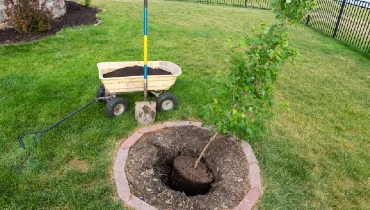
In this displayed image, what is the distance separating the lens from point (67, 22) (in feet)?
26.4

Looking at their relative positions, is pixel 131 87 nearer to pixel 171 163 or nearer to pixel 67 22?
pixel 171 163

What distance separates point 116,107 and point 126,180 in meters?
1.37

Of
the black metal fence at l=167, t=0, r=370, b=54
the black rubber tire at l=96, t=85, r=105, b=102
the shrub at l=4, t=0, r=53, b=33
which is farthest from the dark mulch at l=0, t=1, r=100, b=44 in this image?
the black metal fence at l=167, t=0, r=370, b=54

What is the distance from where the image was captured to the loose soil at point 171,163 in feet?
9.31

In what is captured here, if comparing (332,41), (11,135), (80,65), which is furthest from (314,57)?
(11,135)

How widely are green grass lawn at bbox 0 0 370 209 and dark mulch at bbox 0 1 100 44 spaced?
1.29 feet

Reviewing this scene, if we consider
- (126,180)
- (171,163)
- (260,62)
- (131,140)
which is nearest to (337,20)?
(260,62)

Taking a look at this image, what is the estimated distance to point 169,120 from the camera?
4152 millimetres

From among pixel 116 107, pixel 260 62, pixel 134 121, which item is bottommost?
pixel 134 121

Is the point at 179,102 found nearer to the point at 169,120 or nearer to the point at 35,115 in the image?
the point at 169,120

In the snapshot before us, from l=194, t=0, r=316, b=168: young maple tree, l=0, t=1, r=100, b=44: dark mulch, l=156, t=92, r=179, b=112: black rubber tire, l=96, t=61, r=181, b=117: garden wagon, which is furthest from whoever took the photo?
l=0, t=1, r=100, b=44: dark mulch

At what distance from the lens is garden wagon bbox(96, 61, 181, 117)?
3.89m

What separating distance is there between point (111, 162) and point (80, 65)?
9.90 ft

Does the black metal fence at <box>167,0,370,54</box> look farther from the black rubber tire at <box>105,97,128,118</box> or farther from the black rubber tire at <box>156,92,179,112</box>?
the black rubber tire at <box>105,97,128,118</box>
